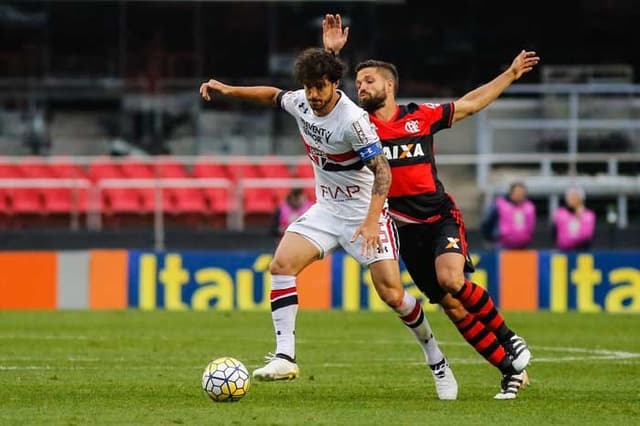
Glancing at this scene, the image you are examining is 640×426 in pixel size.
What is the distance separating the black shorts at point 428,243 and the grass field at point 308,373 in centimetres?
75

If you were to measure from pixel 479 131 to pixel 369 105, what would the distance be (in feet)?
57.7

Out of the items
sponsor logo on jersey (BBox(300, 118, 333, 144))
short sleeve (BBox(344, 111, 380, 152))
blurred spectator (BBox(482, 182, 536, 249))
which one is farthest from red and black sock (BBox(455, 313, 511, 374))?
blurred spectator (BBox(482, 182, 536, 249))

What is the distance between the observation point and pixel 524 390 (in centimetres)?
1086

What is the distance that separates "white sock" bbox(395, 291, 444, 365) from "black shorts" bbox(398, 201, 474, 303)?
0.33 meters

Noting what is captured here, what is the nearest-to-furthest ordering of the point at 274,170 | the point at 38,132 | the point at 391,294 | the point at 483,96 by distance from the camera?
the point at 391,294
the point at 483,96
the point at 274,170
the point at 38,132

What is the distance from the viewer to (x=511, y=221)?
75.0ft

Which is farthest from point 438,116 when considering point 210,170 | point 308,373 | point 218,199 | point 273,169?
point 273,169

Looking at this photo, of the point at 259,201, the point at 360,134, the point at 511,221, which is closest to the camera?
the point at 360,134

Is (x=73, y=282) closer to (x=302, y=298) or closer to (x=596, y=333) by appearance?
(x=302, y=298)

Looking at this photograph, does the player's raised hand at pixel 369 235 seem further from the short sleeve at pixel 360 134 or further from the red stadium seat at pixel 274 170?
the red stadium seat at pixel 274 170

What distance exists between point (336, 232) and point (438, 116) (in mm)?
1089

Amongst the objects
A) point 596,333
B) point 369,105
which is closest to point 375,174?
point 369,105

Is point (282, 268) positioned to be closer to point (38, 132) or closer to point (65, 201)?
point (65, 201)

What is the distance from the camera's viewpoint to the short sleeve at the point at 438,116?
1068 cm
